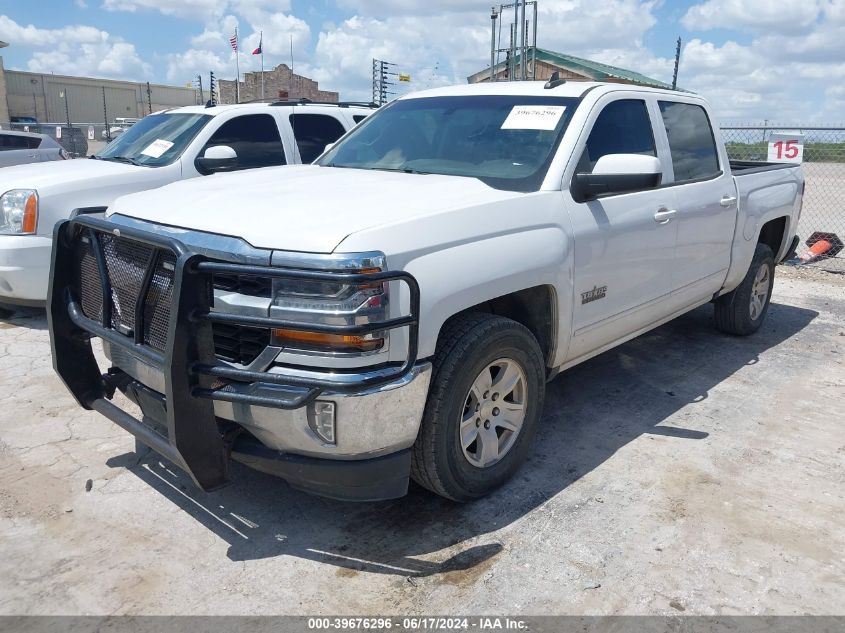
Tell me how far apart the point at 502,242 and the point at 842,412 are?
2.98 m

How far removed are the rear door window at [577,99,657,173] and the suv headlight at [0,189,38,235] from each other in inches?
178

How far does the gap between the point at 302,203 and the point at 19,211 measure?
13.1ft

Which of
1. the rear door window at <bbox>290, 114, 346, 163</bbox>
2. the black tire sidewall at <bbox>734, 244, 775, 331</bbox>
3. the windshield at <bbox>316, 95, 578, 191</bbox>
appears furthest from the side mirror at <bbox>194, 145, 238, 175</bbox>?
the black tire sidewall at <bbox>734, 244, 775, 331</bbox>

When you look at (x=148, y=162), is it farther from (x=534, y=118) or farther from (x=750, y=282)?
(x=750, y=282)

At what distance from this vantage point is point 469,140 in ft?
13.3

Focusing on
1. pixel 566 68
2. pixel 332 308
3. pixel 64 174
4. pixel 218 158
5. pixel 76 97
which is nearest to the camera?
pixel 332 308

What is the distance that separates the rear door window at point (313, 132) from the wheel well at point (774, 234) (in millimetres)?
4225

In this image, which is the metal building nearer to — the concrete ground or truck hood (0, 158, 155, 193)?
truck hood (0, 158, 155, 193)

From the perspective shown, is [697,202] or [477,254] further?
[697,202]

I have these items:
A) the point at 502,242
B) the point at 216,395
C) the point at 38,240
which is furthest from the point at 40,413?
the point at 502,242

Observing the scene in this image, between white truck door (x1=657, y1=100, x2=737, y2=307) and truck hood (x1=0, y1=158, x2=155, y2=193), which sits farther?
truck hood (x1=0, y1=158, x2=155, y2=193)

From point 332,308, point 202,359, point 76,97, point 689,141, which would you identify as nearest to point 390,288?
point 332,308

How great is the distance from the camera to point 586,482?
3715 mm

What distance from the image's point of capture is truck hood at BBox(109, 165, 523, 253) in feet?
9.00
